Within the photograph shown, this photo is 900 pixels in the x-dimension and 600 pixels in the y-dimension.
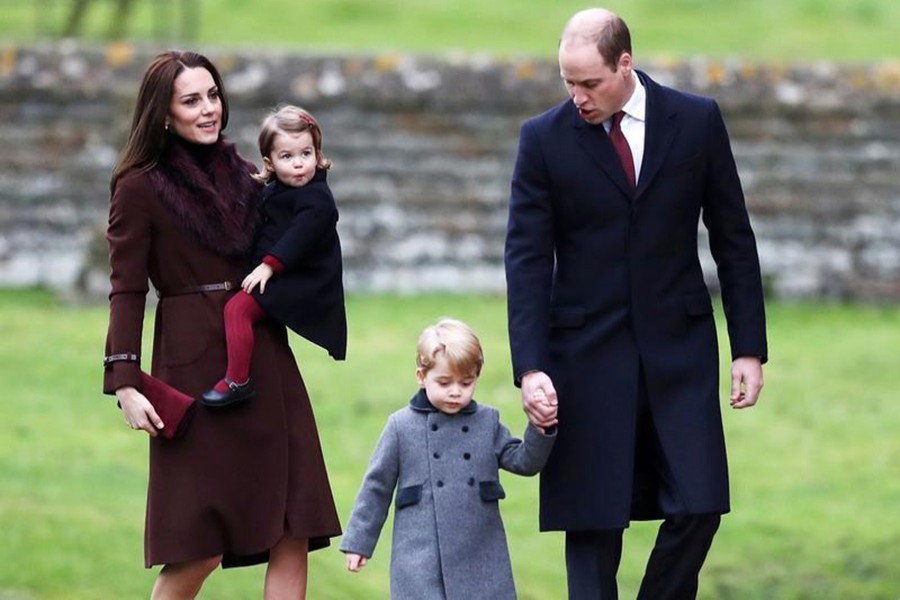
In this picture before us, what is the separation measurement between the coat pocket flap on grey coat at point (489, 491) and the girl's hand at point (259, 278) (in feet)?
2.95

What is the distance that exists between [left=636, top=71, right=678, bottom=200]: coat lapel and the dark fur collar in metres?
1.21

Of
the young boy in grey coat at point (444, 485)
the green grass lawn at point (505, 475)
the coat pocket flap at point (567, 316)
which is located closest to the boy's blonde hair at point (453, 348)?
the young boy in grey coat at point (444, 485)

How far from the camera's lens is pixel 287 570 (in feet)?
22.4

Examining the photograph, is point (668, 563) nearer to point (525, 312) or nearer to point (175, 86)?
point (525, 312)

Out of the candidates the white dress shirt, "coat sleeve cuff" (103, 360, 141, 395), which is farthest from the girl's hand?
the white dress shirt

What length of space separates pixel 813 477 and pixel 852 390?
1.69 meters

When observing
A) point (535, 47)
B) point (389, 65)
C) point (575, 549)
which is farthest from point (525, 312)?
point (535, 47)

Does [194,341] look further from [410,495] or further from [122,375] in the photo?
[410,495]

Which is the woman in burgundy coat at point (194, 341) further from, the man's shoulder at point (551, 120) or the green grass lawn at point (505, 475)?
the green grass lawn at point (505, 475)

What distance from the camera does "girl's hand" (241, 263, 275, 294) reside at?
6.68 m

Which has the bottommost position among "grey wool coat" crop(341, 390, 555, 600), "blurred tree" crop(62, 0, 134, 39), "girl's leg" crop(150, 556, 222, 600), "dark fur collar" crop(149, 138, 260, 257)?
"girl's leg" crop(150, 556, 222, 600)

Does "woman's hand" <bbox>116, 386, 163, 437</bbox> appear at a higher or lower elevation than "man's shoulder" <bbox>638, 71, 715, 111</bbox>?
lower

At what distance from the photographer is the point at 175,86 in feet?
21.8

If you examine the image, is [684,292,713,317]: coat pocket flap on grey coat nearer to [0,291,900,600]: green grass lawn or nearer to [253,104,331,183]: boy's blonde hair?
[253,104,331,183]: boy's blonde hair
